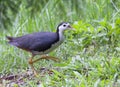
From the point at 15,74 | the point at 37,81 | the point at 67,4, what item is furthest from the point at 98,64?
the point at 67,4

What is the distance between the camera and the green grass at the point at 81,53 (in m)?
5.19

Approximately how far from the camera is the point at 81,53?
21.1 ft

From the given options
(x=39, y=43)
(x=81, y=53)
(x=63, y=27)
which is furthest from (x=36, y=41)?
(x=81, y=53)

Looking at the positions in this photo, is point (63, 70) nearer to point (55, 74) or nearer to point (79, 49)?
point (55, 74)

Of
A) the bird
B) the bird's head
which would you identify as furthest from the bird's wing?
the bird's head

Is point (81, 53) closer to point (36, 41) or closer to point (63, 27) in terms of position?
point (63, 27)

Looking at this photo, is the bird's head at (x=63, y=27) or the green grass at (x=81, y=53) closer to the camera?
the green grass at (x=81, y=53)

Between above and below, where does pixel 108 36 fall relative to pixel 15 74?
above

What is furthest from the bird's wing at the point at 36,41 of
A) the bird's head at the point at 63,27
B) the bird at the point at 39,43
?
the bird's head at the point at 63,27

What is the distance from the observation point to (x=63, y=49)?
671 centimetres

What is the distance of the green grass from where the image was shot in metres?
5.19

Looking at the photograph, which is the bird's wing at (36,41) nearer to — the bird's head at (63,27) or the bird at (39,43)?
the bird at (39,43)

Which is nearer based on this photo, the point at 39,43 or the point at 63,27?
the point at 39,43

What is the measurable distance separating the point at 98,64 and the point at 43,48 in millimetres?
947
